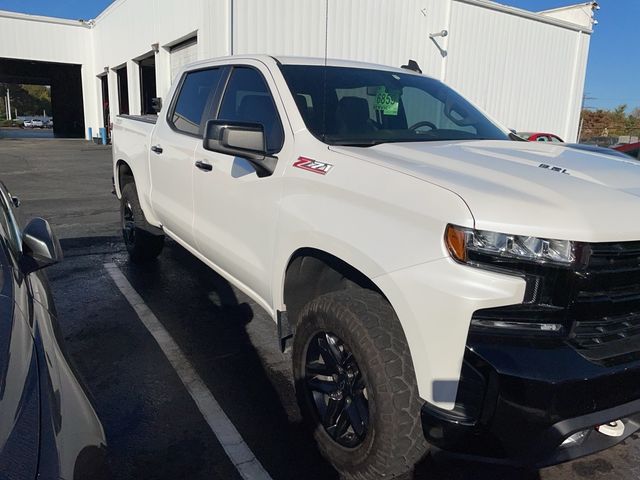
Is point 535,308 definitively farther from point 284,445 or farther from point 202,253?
point 202,253

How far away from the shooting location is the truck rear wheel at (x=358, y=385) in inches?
81.9

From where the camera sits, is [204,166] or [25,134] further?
[25,134]

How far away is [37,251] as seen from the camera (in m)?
2.25

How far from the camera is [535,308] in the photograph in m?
1.88

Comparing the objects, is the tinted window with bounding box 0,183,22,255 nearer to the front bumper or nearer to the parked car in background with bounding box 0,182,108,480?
the parked car in background with bounding box 0,182,108,480

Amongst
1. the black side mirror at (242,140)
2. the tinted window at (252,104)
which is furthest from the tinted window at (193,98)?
the black side mirror at (242,140)

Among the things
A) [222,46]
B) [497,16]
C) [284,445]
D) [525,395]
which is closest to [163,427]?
[284,445]

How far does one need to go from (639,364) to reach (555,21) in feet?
64.7

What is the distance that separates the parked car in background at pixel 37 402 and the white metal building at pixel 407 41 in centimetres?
1006

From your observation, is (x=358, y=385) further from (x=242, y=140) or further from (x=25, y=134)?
(x=25, y=134)

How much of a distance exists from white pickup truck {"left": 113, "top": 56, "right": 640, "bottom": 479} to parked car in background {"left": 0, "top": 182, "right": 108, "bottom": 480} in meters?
1.08

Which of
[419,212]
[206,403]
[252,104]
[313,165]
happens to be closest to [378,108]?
[252,104]

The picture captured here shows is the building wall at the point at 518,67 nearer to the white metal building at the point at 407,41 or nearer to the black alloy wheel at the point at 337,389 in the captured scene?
the white metal building at the point at 407,41

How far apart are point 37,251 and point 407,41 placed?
14.6 m
